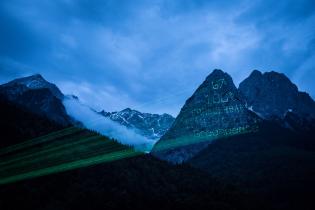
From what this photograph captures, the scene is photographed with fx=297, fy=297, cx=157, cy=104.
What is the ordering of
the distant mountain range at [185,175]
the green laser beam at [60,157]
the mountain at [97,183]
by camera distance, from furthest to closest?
the distant mountain range at [185,175] → the mountain at [97,183] → the green laser beam at [60,157]


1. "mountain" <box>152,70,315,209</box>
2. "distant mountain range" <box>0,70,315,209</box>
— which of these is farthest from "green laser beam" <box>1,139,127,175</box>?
"mountain" <box>152,70,315,209</box>

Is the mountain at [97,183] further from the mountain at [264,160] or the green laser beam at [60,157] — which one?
the mountain at [264,160]

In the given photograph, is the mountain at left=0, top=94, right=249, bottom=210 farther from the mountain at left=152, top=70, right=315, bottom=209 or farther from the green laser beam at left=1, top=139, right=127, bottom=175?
the mountain at left=152, top=70, right=315, bottom=209

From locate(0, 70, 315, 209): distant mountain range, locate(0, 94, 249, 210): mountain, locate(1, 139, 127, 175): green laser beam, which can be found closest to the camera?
locate(1, 139, 127, 175): green laser beam

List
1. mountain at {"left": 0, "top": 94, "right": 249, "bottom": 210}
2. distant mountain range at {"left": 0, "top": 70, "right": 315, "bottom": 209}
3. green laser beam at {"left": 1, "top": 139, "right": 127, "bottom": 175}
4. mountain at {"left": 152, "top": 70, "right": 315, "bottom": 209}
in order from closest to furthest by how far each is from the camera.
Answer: green laser beam at {"left": 1, "top": 139, "right": 127, "bottom": 175}
mountain at {"left": 0, "top": 94, "right": 249, "bottom": 210}
distant mountain range at {"left": 0, "top": 70, "right": 315, "bottom": 209}
mountain at {"left": 152, "top": 70, "right": 315, "bottom": 209}

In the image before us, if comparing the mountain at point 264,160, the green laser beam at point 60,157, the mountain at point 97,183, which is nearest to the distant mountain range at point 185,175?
the mountain at point 264,160

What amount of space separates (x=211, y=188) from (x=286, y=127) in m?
128

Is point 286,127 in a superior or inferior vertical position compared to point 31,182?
superior

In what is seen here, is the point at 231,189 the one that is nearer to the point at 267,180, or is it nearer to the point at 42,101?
the point at 267,180

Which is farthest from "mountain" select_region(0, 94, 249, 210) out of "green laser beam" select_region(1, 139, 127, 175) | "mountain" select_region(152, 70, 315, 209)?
"mountain" select_region(152, 70, 315, 209)

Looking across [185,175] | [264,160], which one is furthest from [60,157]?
[264,160]

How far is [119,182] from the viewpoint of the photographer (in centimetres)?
7194

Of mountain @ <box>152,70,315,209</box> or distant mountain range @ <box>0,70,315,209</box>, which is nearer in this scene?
distant mountain range @ <box>0,70,315,209</box>

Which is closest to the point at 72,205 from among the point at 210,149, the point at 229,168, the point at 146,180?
the point at 146,180
